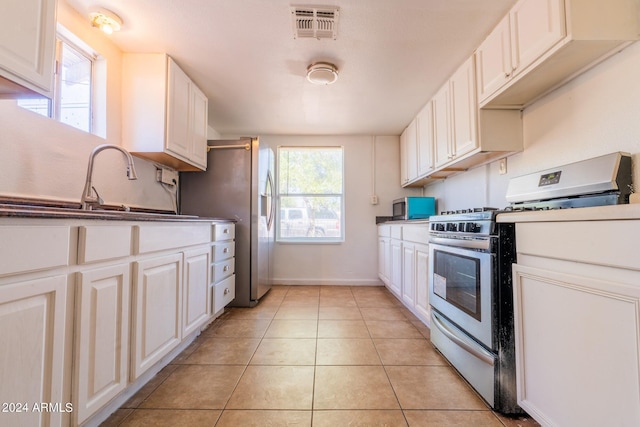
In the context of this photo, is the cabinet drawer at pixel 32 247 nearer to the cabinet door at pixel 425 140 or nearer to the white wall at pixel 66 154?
the white wall at pixel 66 154

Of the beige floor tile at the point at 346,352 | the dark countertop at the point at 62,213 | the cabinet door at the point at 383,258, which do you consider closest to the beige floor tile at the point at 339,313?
the beige floor tile at the point at 346,352

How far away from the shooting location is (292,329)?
225cm

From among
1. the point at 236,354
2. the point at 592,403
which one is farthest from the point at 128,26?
the point at 592,403

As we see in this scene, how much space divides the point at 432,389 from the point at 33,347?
1.70 meters

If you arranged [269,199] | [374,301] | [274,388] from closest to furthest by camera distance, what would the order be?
[274,388] < [374,301] < [269,199]

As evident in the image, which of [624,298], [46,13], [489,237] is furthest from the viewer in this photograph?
[489,237]

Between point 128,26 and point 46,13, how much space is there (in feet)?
2.26

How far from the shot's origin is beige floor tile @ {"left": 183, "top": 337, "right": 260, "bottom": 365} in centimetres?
174

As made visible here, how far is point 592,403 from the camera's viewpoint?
2.84ft

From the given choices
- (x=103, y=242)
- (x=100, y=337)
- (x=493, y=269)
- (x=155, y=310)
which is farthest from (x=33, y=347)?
(x=493, y=269)

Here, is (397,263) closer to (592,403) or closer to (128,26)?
(592,403)

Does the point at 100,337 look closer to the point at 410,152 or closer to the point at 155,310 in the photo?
the point at 155,310

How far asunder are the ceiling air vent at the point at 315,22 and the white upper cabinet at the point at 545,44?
1039 millimetres

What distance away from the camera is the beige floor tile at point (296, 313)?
99.9 inches
